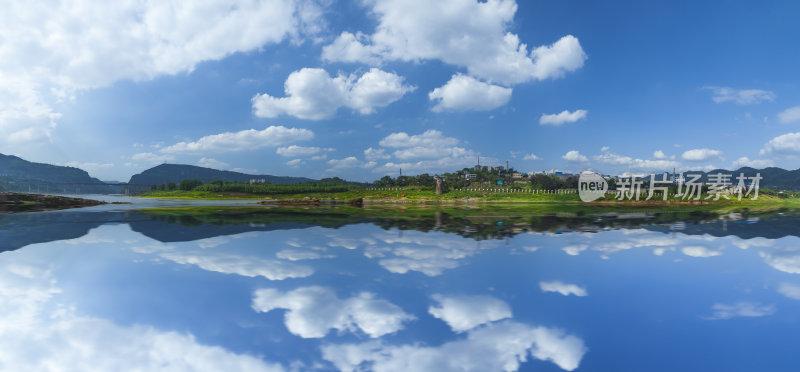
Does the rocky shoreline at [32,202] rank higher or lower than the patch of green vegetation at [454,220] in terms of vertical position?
higher

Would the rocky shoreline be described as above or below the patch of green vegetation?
above

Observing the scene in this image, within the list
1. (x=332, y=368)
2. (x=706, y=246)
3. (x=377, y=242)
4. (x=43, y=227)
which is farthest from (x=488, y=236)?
(x=43, y=227)

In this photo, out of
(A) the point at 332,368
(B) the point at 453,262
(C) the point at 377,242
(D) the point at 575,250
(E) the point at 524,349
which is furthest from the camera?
(C) the point at 377,242

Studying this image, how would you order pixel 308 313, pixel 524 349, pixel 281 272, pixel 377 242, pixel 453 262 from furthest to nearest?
pixel 377 242
pixel 453 262
pixel 281 272
pixel 308 313
pixel 524 349

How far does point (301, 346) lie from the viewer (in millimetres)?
5805

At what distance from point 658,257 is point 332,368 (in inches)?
541

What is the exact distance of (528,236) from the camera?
18.0 m

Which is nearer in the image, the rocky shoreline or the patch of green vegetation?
the patch of green vegetation

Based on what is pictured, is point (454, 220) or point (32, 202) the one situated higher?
point (32, 202)

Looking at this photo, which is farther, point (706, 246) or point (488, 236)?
point (488, 236)

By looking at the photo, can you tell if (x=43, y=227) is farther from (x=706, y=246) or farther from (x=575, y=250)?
(x=706, y=246)

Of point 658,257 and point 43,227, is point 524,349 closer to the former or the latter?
point 658,257

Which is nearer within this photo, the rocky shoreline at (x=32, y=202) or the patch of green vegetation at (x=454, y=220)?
the patch of green vegetation at (x=454, y=220)

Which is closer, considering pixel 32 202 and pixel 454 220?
pixel 454 220
